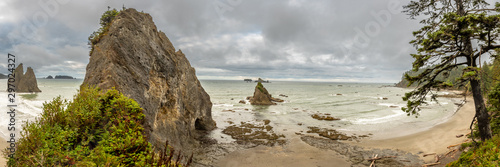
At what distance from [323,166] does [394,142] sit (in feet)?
35.7

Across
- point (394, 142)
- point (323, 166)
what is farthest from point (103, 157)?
point (394, 142)

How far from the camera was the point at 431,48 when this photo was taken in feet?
27.2

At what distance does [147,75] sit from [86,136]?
699cm

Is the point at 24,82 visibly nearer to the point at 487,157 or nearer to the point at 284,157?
the point at 284,157

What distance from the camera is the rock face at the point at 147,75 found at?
30.1 feet

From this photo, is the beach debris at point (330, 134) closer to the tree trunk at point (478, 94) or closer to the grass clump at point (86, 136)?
the tree trunk at point (478, 94)

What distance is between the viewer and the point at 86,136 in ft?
17.0

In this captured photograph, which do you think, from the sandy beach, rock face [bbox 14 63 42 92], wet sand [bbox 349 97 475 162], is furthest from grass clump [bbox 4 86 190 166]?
rock face [bbox 14 63 42 92]

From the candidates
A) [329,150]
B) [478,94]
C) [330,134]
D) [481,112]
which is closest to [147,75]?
[329,150]

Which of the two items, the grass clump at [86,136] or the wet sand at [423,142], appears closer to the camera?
the grass clump at [86,136]

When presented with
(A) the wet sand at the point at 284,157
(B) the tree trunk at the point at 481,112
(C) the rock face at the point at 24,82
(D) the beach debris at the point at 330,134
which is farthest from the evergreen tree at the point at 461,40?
(C) the rock face at the point at 24,82

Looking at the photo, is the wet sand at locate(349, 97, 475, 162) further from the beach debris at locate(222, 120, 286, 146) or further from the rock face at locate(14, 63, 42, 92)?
the rock face at locate(14, 63, 42, 92)

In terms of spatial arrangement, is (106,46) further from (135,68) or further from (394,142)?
(394,142)

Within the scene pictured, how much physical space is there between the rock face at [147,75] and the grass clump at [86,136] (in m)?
1.71
